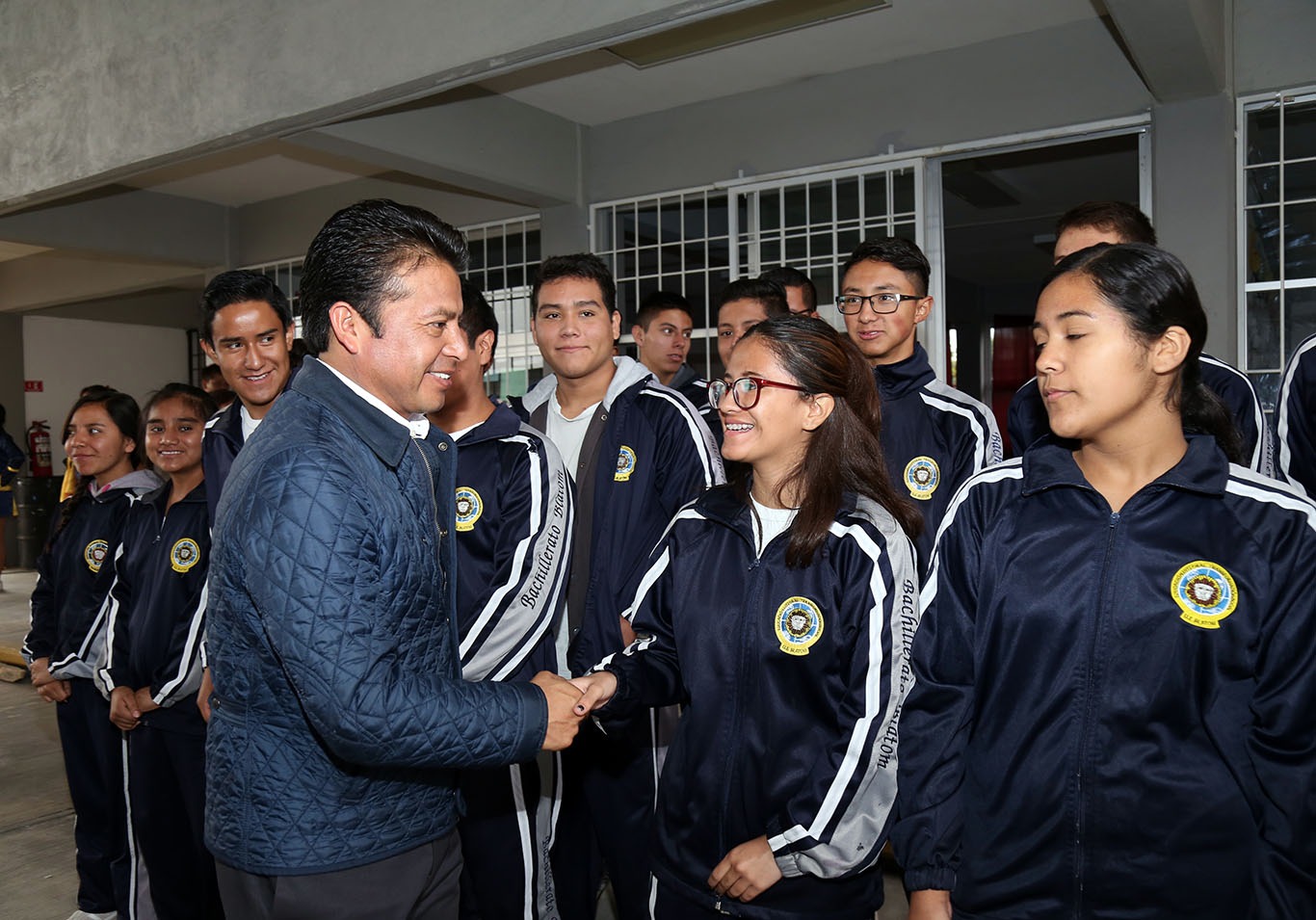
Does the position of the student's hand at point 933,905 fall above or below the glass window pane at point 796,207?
below

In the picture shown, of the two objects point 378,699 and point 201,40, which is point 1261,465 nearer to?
point 378,699

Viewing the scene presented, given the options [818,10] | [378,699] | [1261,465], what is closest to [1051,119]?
[818,10]

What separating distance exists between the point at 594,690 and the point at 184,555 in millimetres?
1607

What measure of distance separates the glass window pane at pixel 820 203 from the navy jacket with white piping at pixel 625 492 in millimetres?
3991

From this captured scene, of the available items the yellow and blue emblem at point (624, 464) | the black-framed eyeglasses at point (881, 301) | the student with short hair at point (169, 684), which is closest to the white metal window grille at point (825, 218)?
the black-framed eyeglasses at point (881, 301)

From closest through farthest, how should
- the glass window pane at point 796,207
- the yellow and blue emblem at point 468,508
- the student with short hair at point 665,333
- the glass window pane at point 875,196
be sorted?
the yellow and blue emblem at point 468,508 → the student with short hair at point 665,333 → the glass window pane at point 875,196 → the glass window pane at point 796,207

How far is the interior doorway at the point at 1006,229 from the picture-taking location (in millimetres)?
7434

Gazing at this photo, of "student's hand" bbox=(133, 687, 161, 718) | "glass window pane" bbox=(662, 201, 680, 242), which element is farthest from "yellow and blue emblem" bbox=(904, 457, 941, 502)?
"glass window pane" bbox=(662, 201, 680, 242)

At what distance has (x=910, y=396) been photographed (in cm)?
281

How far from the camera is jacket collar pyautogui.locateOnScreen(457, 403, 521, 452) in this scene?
2.45 meters

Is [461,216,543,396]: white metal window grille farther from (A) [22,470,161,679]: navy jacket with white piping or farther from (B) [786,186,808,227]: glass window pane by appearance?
(A) [22,470,161,679]: navy jacket with white piping

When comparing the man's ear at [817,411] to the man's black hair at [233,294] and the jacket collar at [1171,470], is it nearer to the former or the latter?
the jacket collar at [1171,470]

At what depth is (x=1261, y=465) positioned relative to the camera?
2.40 meters

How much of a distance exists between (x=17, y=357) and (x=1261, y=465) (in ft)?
52.4
